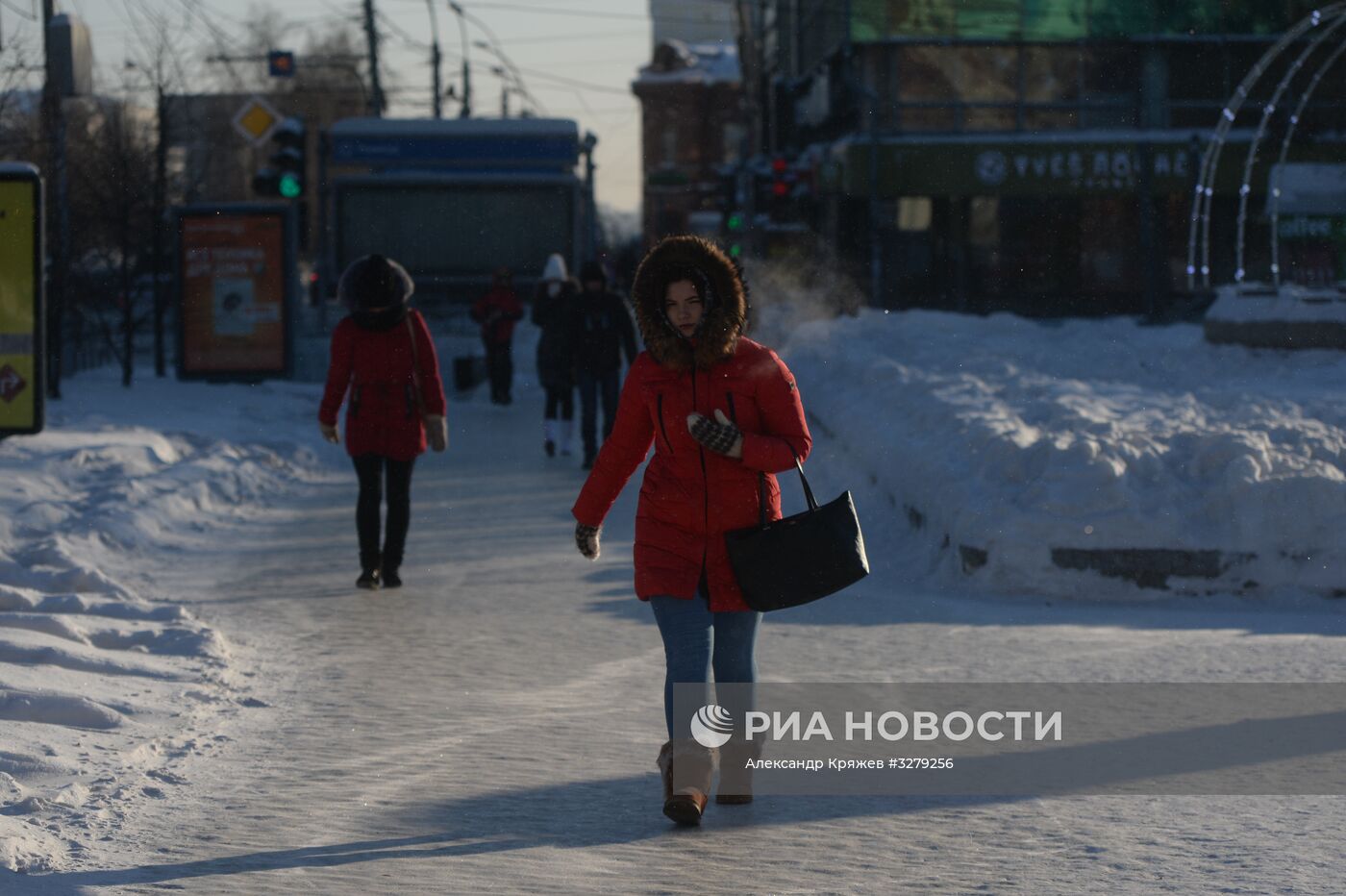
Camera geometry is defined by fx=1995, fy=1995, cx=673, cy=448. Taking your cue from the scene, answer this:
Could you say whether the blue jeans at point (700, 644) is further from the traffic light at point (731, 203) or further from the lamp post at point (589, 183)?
the traffic light at point (731, 203)

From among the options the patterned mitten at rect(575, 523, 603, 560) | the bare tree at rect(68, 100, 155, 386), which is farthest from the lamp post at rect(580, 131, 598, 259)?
the patterned mitten at rect(575, 523, 603, 560)

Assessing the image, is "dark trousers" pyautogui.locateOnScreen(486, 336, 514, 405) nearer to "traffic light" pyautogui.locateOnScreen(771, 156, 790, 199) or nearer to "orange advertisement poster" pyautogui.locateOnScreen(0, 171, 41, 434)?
"traffic light" pyautogui.locateOnScreen(771, 156, 790, 199)

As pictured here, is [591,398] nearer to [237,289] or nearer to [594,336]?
[594,336]

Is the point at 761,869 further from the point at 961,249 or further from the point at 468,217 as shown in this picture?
the point at 961,249

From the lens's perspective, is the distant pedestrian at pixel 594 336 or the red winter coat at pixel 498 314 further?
the red winter coat at pixel 498 314

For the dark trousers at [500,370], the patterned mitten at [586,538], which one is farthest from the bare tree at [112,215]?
the patterned mitten at [586,538]

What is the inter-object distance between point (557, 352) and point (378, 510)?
5877mm

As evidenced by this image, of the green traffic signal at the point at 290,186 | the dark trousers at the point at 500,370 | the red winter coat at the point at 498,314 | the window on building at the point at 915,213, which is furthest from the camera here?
the window on building at the point at 915,213

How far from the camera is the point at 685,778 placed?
538cm

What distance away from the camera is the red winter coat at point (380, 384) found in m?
9.90

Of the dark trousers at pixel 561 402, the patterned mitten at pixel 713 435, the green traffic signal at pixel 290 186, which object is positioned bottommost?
the dark trousers at pixel 561 402

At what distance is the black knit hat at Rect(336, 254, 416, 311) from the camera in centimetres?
974

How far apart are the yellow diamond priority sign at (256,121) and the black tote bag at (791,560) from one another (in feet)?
56.8

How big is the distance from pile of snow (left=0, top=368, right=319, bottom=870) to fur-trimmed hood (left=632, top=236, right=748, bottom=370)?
6.30 ft
